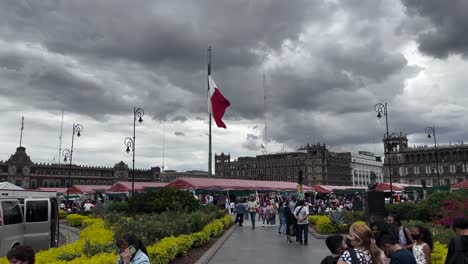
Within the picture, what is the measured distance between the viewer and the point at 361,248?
15.0 feet

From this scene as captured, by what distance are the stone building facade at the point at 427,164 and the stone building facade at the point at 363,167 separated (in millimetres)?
26243

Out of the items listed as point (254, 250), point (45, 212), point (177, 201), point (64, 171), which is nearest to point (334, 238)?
point (254, 250)

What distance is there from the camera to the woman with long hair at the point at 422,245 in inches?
254

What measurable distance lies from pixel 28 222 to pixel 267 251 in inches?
306

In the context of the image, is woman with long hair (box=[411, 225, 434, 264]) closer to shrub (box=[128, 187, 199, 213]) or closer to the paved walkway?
the paved walkway

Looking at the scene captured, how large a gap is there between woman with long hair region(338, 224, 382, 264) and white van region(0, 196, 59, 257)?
32.2 ft

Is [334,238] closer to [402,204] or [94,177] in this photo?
[402,204]

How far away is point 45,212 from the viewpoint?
14.0m

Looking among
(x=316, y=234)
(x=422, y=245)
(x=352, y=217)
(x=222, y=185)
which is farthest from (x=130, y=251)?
(x=222, y=185)

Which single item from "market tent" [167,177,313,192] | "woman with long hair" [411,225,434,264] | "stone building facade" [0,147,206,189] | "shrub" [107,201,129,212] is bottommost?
"shrub" [107,201,129,212]

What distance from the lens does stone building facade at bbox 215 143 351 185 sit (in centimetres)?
13538

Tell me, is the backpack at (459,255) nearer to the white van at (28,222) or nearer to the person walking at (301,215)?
the person walking at (301,215)

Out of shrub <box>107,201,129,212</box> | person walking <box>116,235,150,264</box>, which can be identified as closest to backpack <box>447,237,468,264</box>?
person walking <box>116,235,150,264</box>

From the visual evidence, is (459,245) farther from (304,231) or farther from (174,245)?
(304,231)
